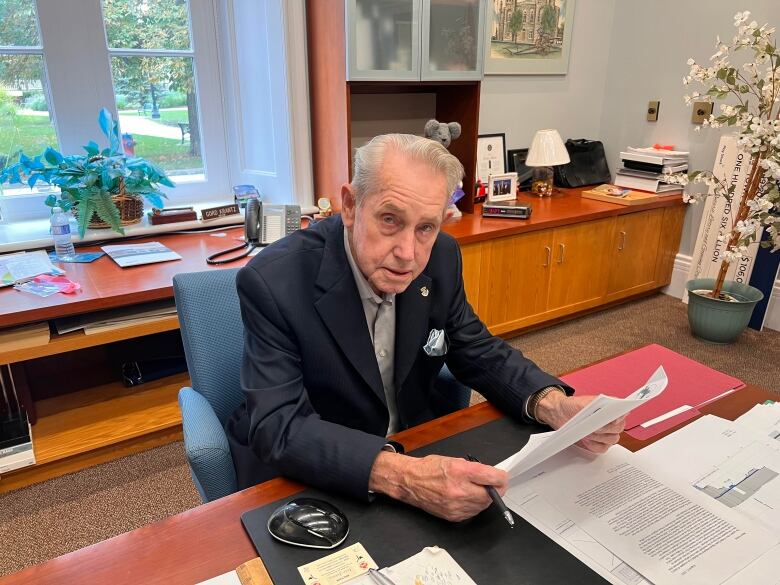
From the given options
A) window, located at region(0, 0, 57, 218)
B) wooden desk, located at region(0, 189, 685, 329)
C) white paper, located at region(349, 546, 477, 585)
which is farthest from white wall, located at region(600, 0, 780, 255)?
white paper, located at region(349, 546, 477, 585)

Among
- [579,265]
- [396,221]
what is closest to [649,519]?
[396,221]

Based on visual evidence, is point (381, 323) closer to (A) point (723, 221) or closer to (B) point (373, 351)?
(B) point (373, 351)

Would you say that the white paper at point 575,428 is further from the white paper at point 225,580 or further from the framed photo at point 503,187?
the framed photo at point 503,187

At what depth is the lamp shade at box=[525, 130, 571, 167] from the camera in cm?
329

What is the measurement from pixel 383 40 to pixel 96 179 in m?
1.32

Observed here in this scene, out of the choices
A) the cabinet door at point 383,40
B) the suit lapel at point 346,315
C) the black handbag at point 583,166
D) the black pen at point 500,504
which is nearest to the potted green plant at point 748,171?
the black handbag at point 583,166

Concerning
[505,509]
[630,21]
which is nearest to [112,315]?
[505,509]

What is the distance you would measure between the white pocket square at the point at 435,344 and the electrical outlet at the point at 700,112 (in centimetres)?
284

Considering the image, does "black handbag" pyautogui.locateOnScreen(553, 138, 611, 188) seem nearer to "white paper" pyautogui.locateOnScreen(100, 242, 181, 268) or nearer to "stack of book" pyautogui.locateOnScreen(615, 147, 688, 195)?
"stack of book" pyautogui.locateOnScreen(615, 147, 688, 195)

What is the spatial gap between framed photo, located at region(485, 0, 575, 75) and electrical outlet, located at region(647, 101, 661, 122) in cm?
60

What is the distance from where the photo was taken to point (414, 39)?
99.5 inches

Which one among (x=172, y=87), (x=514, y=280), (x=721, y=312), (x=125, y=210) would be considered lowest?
(x=721, y=312)

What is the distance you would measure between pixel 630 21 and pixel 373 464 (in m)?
3.73

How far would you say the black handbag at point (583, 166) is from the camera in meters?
3.73
